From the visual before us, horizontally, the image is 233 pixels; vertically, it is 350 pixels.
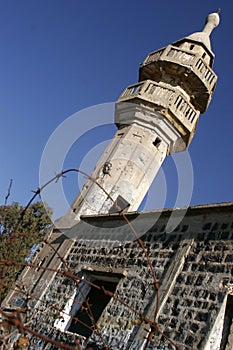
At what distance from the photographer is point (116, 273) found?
817 cm

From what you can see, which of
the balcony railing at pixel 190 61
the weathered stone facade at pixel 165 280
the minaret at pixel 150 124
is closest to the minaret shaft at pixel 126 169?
the minaret at pixel 150 124

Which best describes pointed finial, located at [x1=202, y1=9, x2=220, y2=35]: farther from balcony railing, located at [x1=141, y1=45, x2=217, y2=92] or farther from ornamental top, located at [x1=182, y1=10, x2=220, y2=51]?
balcony railing, located at [x1=141, y1=45, x2=217, y2=92]

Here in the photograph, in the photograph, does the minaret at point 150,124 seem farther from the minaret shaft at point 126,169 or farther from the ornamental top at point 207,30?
the ornamental top at point 207,30

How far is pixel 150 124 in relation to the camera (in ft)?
45.2

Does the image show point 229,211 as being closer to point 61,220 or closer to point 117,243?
point 117,243

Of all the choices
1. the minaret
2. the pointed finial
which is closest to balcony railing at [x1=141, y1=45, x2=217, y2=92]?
the minaret

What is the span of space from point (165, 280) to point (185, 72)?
9.94 meters

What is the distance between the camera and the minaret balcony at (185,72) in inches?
580

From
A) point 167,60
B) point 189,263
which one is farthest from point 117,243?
point 167,60

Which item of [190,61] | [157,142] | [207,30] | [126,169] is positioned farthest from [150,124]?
[207,30]

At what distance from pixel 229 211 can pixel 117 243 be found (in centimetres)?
310

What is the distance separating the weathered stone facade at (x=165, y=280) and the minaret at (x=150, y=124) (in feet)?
9.29

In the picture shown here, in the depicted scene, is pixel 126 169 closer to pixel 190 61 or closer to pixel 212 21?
pixel 190 61

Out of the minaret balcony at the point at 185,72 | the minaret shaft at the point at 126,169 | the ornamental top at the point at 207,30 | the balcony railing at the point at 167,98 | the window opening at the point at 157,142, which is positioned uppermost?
the ornamental top at the point at 207,30
